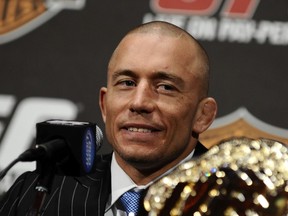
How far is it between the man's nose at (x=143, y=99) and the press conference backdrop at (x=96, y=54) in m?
0.64

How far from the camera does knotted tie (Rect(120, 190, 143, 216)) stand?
1.00 metres

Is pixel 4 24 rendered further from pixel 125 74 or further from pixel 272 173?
pixel 272 173

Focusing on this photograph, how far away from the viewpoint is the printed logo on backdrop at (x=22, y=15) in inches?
65.4

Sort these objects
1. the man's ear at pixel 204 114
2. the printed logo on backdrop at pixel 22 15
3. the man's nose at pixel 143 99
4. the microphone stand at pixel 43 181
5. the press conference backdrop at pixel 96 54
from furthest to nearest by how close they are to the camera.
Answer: the printed logo on backdrop at pixel 22 15, the press conference backdrop at pixel 96 54, the man's ear at pixel 204 114, the man's nose at pixel 143 99, the microphone stand at pixel 43 181

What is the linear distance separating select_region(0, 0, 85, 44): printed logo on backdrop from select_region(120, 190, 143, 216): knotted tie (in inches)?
29.8

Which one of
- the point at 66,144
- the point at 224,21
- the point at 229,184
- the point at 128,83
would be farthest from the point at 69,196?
the point at 224,21

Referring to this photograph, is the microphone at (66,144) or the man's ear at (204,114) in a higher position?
the microphone at (66,144)

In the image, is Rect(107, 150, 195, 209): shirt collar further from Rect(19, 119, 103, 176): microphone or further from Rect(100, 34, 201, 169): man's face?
Rect(19, 119, 103, 176): microphone

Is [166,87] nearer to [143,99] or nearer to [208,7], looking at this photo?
[143,99]

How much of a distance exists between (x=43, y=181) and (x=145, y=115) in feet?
0.81

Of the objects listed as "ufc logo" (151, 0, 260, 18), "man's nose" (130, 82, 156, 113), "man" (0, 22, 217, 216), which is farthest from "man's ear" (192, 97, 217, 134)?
"ufc logo" (151, 0, 260, 18)

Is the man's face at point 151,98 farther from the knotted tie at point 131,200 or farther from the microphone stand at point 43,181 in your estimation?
the microphone stand at point 43,181

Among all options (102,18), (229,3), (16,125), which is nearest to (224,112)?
(229,3)

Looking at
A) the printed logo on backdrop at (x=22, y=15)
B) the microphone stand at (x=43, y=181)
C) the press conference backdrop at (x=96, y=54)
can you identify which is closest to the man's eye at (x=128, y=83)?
the microphone stand at (x=43, y=181)
